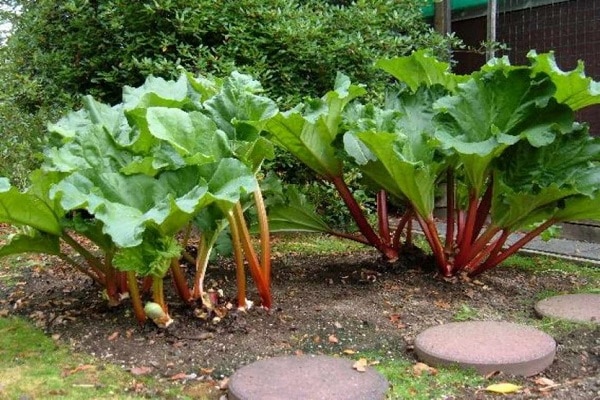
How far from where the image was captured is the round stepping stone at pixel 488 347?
232 cm

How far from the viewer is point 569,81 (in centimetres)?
295

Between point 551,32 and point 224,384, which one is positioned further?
point 551,32

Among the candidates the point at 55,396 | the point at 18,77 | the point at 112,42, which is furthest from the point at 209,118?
the point at 18,77

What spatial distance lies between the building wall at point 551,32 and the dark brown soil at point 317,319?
2.35 m

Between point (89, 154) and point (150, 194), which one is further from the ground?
point (89, 154)

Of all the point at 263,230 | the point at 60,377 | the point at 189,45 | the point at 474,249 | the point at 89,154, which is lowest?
the point at 60,377

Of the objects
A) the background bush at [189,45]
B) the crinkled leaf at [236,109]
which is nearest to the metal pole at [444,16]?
the background bush at [189,45]

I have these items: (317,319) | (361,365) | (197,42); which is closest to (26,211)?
(317,319)

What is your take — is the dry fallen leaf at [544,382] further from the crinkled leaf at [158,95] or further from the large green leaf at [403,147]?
the crinkled leaf at [158,95]

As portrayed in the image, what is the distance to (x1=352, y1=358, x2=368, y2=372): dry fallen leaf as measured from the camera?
228 centimetres

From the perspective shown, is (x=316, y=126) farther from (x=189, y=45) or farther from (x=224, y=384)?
(x=189, y=45)

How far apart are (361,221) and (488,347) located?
1310 millimetres

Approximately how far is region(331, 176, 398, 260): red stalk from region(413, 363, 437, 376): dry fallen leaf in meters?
1.29

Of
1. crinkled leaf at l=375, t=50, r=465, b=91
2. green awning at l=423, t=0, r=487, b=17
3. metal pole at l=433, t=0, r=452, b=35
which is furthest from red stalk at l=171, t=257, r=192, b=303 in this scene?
green awning at l=423, t=0, r=487, b=17
